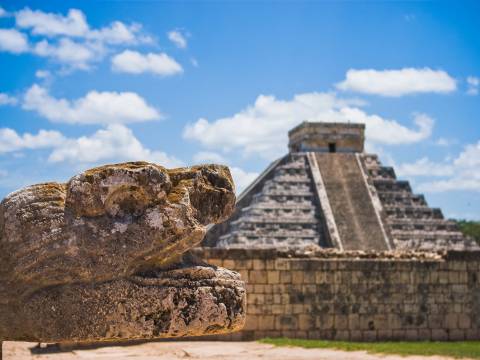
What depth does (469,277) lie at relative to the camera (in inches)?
763

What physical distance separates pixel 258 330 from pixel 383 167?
17.6 meters

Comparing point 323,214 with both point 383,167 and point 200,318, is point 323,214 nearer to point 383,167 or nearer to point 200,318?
point 383,167

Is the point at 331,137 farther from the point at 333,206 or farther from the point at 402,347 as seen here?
the point at 402,347

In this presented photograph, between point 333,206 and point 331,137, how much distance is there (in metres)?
5.35

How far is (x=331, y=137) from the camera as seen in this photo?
35.2m

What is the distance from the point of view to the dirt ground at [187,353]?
14.8m

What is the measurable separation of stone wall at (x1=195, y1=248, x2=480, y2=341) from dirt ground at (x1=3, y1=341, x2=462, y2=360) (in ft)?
4.80

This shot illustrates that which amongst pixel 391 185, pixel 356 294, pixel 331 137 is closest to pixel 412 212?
pixel 391 185

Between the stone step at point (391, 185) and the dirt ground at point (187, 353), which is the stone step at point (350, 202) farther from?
the dirt ground at point (187, 353)

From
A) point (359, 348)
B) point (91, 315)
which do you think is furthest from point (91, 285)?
point (359, 348)

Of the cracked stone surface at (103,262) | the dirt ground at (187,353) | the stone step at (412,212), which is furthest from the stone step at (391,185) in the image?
the cracked stone surface at (103,262)

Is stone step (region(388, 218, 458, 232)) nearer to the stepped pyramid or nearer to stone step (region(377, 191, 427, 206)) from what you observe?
the stepped pyramid

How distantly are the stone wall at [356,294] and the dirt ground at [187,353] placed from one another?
4.80ft

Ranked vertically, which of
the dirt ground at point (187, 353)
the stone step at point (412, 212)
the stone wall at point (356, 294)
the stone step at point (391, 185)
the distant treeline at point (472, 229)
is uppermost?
the distant treeline at point (472, 229)
